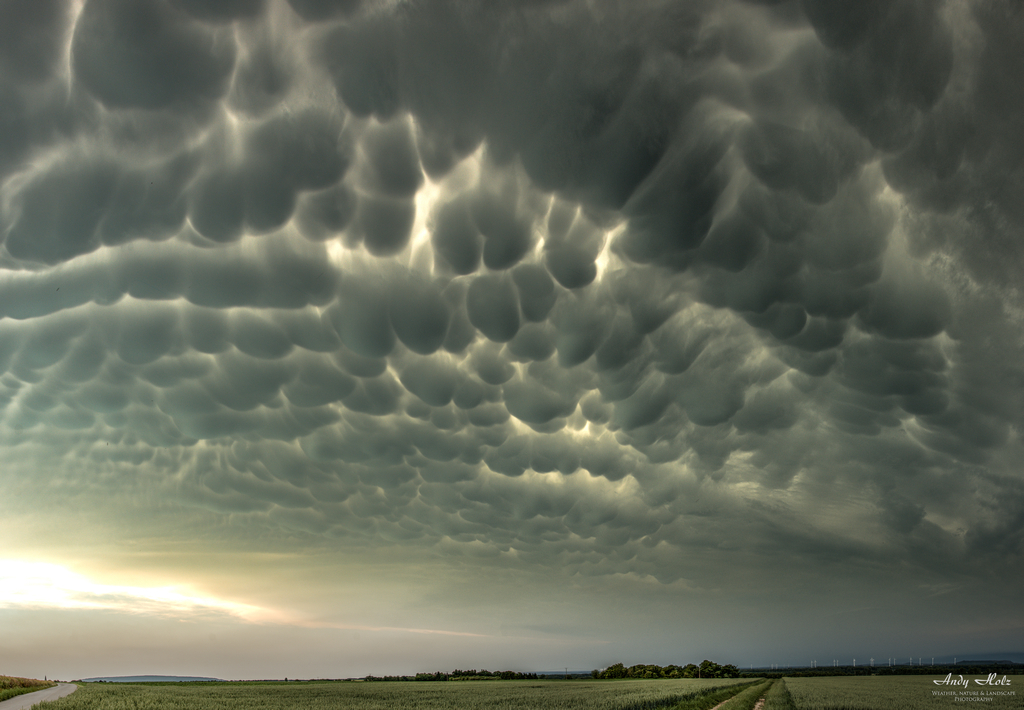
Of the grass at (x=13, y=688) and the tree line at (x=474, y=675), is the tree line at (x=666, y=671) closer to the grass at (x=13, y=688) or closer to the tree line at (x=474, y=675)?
the tree line at (x=474, y=675)

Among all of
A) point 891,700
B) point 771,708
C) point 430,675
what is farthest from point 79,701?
point 430,675

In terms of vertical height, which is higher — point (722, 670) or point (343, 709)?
point (343, 709)

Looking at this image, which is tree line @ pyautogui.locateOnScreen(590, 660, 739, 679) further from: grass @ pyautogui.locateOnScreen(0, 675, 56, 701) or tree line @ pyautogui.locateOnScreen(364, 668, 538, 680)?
grass @ pyautogui.locateOnScreen(0, 675, 56, 701)

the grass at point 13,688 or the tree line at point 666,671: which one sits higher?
the grass at point 13,688

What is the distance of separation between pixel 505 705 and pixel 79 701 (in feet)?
138

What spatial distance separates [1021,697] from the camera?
5991 centimetres

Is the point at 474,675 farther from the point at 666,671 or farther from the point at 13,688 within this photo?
the point at 13,688

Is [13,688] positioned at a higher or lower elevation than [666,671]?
higher

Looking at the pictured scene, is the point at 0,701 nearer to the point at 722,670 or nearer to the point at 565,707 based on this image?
the point at 565,707

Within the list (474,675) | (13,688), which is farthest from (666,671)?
(13,688)

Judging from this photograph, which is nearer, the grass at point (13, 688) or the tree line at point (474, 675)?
the grass at point (13, 688)

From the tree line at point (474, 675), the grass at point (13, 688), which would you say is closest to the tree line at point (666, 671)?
the tree line at point (474, 675)

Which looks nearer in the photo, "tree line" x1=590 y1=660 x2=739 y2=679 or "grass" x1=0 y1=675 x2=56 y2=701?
"grass" x1=0 y1=675 x2=56 y2=701

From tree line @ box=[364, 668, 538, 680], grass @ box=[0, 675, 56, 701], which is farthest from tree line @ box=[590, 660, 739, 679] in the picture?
grass @ box=[0, 675, 56, 701]
